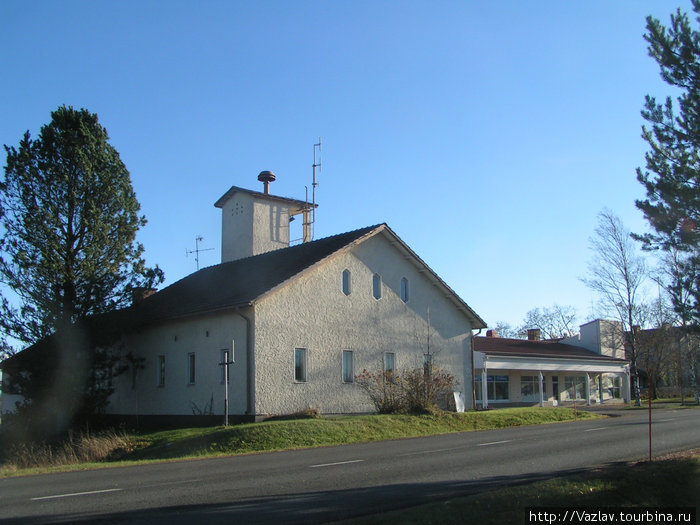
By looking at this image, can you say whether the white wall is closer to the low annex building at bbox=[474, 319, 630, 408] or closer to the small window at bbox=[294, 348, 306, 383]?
the small window at bbox=[294, 348, 306, 383]

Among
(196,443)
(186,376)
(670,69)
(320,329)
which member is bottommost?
(196,443)

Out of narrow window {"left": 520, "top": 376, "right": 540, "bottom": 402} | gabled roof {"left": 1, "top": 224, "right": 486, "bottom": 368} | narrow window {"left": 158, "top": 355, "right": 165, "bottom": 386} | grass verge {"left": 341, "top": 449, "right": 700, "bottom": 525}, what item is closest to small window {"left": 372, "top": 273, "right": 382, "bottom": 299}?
gabled roof {"left": 1, "top": 224, "right": 486, "bottom": 368}

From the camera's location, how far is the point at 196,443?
1919cm

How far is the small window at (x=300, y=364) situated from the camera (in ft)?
80.7

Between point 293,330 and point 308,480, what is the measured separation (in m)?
13.1

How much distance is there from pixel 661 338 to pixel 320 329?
34587 mm

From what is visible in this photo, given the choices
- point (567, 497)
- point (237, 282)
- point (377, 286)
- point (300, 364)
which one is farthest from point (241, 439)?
point (567, 497)

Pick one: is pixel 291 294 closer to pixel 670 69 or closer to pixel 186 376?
pixel 186 376

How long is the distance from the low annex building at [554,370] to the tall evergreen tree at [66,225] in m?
20.6

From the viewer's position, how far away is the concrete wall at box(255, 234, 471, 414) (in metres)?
23.8

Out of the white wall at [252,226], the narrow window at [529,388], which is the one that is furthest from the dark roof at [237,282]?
the narrow window at [529,388]

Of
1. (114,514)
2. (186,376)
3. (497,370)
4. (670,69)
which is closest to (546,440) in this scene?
(670,69)

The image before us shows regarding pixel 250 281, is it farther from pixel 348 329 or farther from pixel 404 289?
pixel 404 289

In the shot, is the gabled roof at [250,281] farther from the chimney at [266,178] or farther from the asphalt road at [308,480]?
the asphalt road at [308,480]
